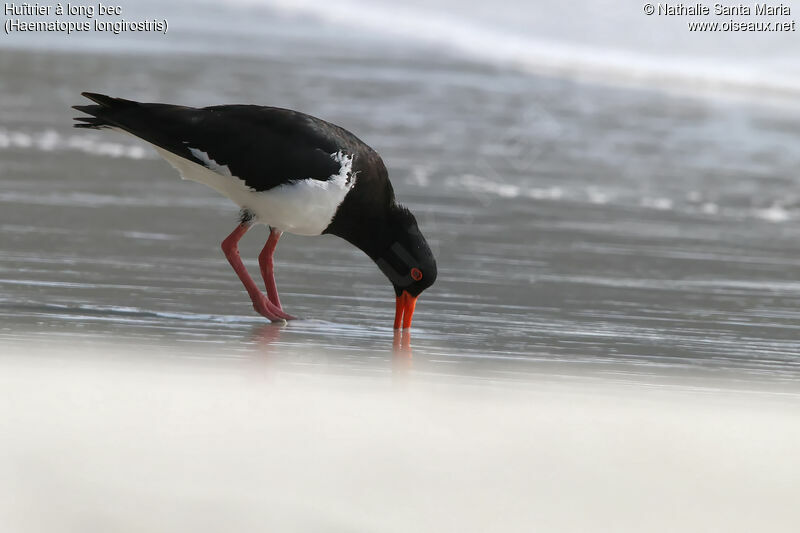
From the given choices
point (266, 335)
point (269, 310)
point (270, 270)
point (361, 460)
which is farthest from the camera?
point (270, 270)

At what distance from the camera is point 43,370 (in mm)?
3795

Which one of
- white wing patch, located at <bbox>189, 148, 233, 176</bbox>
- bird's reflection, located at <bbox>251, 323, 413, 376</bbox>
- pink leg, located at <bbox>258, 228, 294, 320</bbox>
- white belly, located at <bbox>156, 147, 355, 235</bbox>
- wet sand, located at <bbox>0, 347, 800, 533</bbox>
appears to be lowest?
wet sand, located at <bbox>0, 347, 800, 533</bbox>

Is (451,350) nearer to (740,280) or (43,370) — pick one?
(43,370)

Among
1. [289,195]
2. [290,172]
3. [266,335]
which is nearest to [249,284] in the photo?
[289,195]

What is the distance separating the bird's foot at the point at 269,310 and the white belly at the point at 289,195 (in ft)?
1.47

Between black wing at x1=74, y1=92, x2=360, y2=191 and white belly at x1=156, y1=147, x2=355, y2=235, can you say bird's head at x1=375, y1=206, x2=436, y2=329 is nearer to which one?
white belly at x1=156, y1=147, x2=355, y2=235

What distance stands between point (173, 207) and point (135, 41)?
9545 mm

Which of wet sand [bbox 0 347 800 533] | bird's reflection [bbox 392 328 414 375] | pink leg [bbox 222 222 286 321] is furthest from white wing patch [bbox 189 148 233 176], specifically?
wet sand [bbox 0 347 800 533]

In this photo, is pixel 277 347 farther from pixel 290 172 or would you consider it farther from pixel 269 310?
pixel 290 172

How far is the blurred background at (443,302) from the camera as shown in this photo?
3.06m

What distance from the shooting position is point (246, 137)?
577cm

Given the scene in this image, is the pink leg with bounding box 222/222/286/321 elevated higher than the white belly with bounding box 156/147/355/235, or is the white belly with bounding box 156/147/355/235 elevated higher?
the white belly with bounding box 156/147/355/235

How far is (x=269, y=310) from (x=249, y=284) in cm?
25

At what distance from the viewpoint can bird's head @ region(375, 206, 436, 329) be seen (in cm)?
561
